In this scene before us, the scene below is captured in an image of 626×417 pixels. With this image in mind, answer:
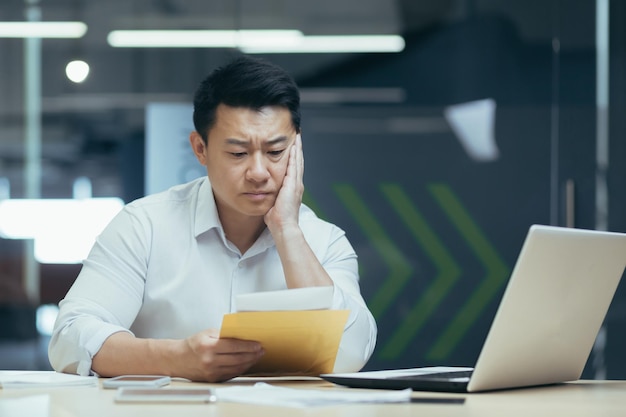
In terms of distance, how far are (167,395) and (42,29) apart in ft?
11.3

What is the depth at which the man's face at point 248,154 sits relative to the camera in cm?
239

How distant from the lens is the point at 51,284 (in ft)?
14.8

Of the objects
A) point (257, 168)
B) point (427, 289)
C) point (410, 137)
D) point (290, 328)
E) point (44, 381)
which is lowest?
point (427, 289)

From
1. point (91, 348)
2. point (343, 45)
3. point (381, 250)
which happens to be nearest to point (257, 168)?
point (91, 348)

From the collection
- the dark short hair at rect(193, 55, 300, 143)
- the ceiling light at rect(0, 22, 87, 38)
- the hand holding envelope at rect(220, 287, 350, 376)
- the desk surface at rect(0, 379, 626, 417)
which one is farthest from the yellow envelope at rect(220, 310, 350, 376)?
the ceiling light at rect(0, 22, 87, 38)

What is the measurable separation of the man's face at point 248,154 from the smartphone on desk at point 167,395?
2.98ft

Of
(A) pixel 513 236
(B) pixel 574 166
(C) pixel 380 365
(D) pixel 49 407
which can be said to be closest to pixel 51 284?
(C) pixel 380 365

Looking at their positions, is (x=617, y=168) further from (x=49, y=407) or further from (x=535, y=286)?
(x=49, y=407)

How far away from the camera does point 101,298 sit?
2.26 metres

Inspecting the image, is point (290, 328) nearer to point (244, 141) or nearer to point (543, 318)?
point (543, 318)

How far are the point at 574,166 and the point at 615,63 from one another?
0.54 metres

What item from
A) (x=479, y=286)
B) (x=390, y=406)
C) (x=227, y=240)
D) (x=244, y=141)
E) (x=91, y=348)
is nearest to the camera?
(x=390, y=406)

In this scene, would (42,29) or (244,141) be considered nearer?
(244,141)

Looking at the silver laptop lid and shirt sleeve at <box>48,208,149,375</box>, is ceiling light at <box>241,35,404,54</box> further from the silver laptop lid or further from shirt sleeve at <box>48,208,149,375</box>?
the silver laptop lid
